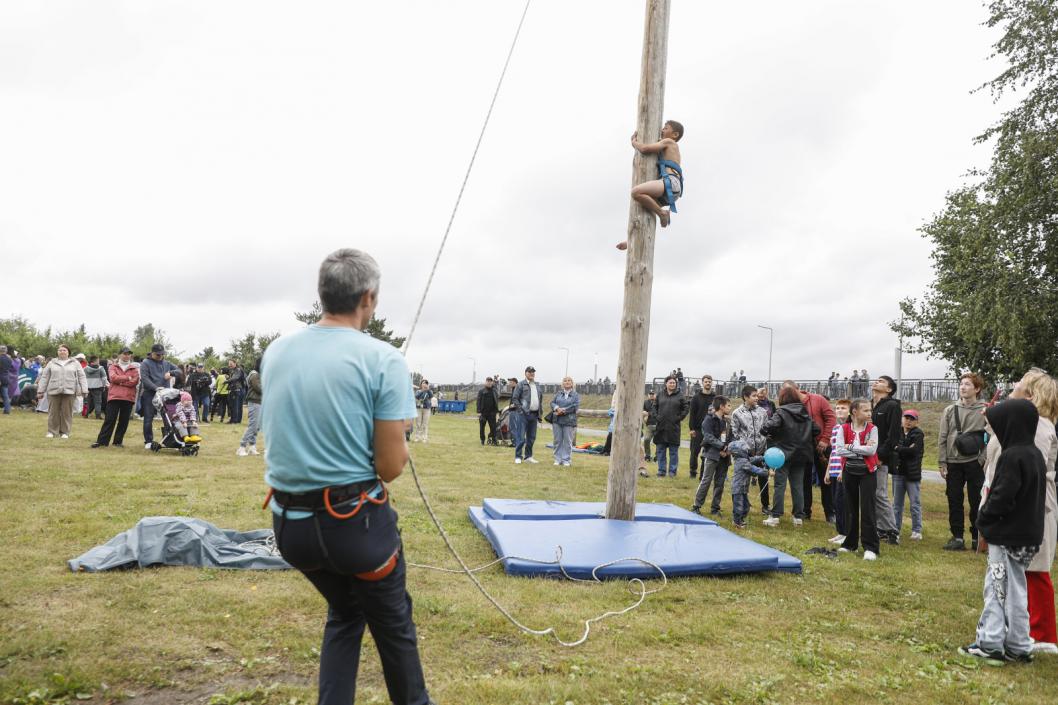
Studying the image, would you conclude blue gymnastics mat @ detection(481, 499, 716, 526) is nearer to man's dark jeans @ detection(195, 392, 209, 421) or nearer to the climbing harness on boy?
the climbing harness on boy

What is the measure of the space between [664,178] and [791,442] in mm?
4105

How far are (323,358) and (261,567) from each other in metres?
3.59

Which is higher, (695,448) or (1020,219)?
(1020,219)

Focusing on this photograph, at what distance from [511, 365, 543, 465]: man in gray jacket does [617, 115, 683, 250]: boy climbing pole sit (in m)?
7.87

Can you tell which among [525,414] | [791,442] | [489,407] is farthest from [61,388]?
[791,442]

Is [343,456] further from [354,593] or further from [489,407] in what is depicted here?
[489,407]

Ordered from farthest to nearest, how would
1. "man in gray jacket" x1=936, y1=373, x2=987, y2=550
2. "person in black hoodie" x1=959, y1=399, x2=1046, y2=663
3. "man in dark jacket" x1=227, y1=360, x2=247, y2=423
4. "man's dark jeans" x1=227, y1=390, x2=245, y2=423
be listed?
"man's dark jeans" x1=227, y1=390, x2=245, y2=423 → "man in dark jacket" x1=227, y1=360, x2=247, y2=423 → "man in gray jacket" x1=936, y1=373, x2=987, y2=550 → "person in black hoodie" x1=959, y1=399, x2=1046, y2=663

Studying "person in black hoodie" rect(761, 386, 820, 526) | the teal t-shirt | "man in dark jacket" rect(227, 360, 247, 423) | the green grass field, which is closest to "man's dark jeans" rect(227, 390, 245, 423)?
"man in dark jacket" rect(227, 360, 247, 423)

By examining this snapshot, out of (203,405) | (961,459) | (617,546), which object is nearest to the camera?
(617,546)

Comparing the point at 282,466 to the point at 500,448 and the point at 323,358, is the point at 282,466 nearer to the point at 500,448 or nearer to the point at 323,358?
the point at 323,358

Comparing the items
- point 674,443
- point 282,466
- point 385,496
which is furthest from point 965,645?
point 674,443

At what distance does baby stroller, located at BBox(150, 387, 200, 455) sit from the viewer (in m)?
12.2

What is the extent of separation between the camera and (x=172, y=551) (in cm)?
521

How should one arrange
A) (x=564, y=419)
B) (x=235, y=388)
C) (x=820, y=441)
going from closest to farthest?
(x=820, y=441) → (x=564, y=419) → (x=235, y=388)
